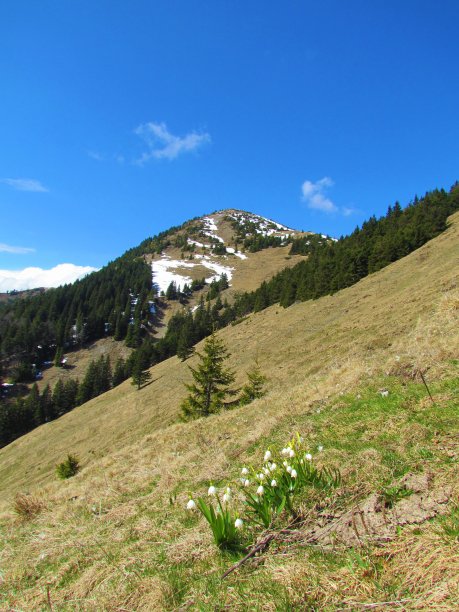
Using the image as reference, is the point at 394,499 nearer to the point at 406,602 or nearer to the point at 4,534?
the point at 406,602

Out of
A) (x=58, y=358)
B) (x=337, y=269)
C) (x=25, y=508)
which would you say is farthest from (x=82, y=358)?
(x=25, y=508)

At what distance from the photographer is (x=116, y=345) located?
131250 mm

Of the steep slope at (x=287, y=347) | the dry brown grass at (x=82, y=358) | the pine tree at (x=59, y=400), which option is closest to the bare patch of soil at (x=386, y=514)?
the steep slope at (x=287, y=347)

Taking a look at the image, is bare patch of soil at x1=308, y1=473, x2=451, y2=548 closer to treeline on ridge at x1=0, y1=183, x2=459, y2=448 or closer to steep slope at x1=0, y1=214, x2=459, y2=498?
steep slope at x1=0, y1=214, x2=459, y2=498

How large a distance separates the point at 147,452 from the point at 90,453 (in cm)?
3321

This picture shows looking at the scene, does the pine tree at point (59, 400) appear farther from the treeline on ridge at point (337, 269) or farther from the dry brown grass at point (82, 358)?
the dry brown grass at point (82, 358)

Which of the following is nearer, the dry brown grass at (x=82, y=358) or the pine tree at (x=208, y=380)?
the pine tree at (x=208, y=380)

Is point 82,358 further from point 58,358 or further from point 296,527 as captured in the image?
point 296,527

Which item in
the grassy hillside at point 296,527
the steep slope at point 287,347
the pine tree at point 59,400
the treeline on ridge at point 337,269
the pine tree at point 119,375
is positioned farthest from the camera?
the pine tree at point 119,375

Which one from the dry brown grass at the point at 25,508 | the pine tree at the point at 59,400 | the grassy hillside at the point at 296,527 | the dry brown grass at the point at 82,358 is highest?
the dry brown grass at the point at 82,358

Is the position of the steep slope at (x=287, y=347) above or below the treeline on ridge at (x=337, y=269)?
below

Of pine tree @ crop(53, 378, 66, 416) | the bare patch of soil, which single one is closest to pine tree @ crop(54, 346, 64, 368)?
pine tree @ crop(53, 378, 66, 416)

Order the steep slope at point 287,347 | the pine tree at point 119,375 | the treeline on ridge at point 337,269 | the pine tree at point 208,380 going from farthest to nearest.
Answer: the pine tree at point 119,375 < the treeline on ridge at point 337,269 < the pine tree at point 208,380 < the steep slope at point 287,347

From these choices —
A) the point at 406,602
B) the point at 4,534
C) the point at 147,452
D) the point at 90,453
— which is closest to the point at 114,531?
the point at 4,534
